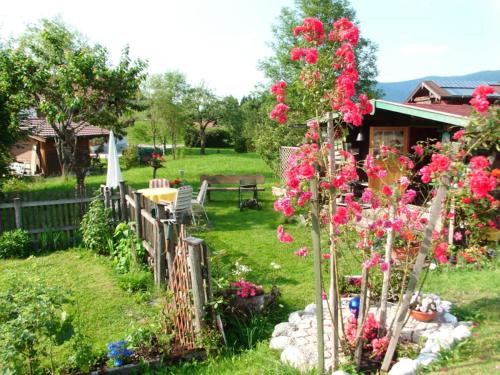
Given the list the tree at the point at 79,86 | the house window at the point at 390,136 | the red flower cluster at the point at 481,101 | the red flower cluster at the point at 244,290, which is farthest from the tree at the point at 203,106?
the red flower cluster at the point at 481,101

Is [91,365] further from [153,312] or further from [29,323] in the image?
[153,312]

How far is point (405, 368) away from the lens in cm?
344

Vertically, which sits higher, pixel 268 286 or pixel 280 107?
pixel 280 107

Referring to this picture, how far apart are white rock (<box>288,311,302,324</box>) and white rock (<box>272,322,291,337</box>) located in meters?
0.13

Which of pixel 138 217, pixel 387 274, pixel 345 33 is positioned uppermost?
pixel 345 33

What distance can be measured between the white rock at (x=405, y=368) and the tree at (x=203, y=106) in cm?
3601

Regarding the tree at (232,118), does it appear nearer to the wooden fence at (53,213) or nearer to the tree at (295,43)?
the tree at (295,43)

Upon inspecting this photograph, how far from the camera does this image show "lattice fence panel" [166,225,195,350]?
14.2 feet

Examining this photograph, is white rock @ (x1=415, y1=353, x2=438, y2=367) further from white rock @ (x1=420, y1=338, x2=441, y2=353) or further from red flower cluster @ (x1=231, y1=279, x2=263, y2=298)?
red flower cluster @ (x1=231, y1=279, x2=263, y2=298)

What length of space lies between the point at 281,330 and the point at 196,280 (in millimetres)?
1101

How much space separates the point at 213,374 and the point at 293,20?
992 inches

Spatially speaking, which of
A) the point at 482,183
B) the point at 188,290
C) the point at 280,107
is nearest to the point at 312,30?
the point at 280,107

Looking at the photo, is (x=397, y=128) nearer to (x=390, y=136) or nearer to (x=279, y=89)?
(x=390, y=136)

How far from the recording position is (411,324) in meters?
4.49
